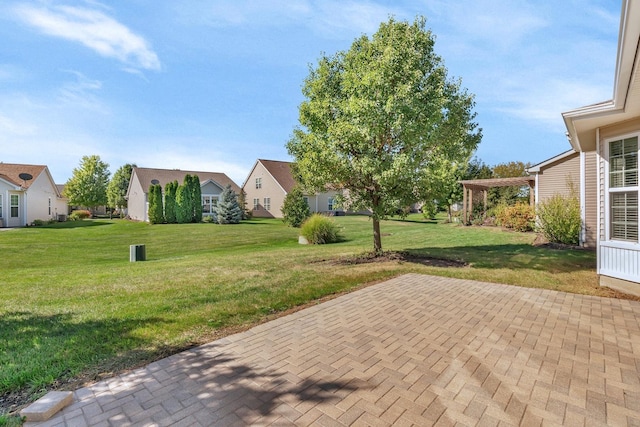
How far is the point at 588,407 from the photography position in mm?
2707

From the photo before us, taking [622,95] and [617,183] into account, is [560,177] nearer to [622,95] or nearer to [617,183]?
[617,183]

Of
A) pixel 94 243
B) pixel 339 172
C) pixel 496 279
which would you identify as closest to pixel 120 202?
pixel 94 243

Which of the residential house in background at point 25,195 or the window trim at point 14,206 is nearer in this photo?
the residential house in background at point 25,195

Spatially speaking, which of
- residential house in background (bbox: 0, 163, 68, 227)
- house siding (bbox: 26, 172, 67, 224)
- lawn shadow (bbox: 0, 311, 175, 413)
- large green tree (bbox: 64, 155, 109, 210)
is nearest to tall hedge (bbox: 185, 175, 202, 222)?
residential house in background (bbox: 0, 163, 68, 227)

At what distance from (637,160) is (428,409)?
6996 mm

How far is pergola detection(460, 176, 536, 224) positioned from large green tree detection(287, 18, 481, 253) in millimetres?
11876

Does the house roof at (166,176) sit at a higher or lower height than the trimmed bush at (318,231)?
higher

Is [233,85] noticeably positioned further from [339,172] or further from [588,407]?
[588,407]

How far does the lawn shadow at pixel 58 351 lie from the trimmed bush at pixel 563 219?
1521 cm

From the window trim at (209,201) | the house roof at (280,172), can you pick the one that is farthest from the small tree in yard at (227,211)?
the house roof at (280,172)

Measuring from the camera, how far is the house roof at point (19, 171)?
2823 cm

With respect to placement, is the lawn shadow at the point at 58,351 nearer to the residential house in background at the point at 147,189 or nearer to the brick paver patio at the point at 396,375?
the brick paver patio at the point at 396,375

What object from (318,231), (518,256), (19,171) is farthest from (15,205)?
(518,256)

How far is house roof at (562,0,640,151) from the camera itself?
3.39 m
